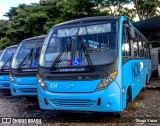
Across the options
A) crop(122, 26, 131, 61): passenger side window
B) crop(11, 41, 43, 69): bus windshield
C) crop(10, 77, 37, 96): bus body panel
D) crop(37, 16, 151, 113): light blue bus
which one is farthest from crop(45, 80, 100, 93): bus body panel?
crop(11, 41, 43, 69): bus windshield

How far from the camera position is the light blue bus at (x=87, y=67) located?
509cm

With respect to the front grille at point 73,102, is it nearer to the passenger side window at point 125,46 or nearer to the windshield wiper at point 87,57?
the windshield wiper at point 87,57

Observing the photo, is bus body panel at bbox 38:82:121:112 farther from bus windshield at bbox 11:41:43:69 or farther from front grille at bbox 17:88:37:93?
bus windshield at bbox 11:41:43:69

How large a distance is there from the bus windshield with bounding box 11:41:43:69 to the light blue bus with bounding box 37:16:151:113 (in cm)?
199

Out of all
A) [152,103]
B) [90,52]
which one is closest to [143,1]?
[152,103]

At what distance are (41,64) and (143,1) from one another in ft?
59.0

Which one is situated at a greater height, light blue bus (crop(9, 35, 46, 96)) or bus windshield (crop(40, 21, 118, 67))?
bus windshield (crop(40, 21, 118, 67))

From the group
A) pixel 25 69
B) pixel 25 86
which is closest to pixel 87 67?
pixel 25 86

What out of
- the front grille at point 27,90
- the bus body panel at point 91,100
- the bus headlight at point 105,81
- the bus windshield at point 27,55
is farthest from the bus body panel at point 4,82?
the bus headlight at point 105,81

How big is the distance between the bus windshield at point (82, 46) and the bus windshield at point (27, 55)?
78.1 inches

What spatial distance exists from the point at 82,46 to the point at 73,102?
4.27 ft

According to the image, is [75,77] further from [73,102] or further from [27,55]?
[27,55]

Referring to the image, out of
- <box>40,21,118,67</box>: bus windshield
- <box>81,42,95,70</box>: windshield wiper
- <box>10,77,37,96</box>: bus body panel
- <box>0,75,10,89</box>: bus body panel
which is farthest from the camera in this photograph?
<box>0,75,10,89</box>: bus body panel

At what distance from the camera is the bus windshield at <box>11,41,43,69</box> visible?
7.93 meters
